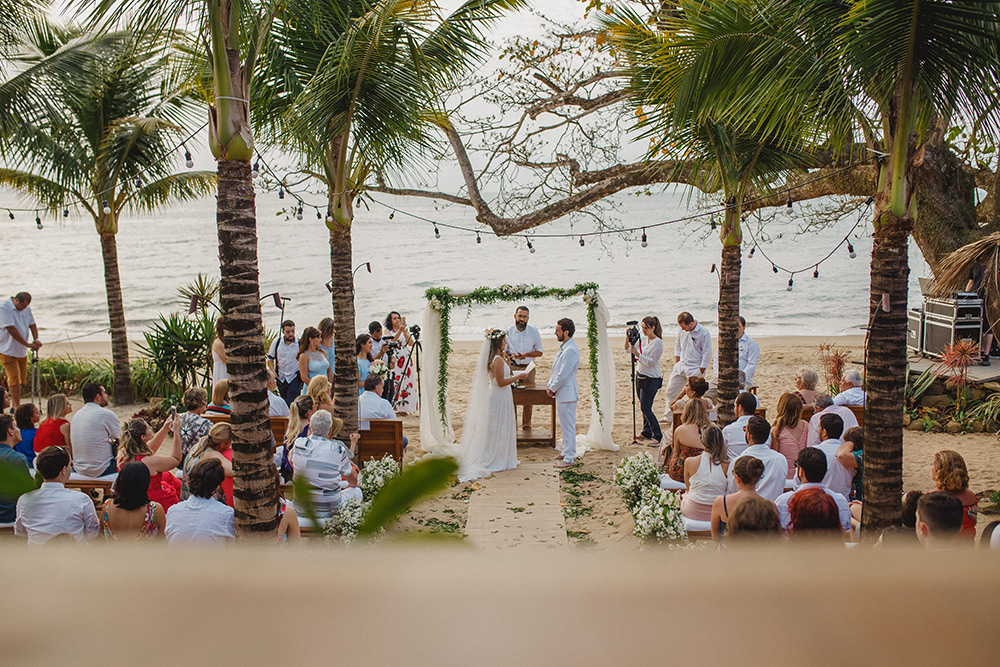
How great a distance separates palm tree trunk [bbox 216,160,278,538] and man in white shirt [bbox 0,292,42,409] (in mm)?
8913

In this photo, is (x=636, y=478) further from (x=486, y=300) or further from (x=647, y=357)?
(x=486, y=300)

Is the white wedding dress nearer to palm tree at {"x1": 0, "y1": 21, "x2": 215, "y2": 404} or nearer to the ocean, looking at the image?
palm tree at {"x1": 0, "y1": 21, "x2": 215, "y2": 404}

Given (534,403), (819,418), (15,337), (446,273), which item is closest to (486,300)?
(534,403)

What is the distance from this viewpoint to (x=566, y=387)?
10.7 meters

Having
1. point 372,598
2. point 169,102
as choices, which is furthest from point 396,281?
point 372,598

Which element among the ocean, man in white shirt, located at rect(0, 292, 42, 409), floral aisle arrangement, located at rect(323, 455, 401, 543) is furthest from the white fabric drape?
the ocean

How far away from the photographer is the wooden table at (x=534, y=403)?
1148 centimetres

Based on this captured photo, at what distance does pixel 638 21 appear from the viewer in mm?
7711

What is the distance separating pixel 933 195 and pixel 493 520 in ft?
32.8

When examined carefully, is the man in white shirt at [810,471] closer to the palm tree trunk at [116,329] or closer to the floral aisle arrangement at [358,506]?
the floral aisle arrangement at [358,506]

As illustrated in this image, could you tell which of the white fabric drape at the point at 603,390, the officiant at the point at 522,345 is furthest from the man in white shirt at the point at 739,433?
the officiant at the point at 522,345

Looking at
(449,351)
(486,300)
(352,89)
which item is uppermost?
(352,89)

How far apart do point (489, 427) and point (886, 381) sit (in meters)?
5.63

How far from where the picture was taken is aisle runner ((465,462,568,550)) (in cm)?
813
